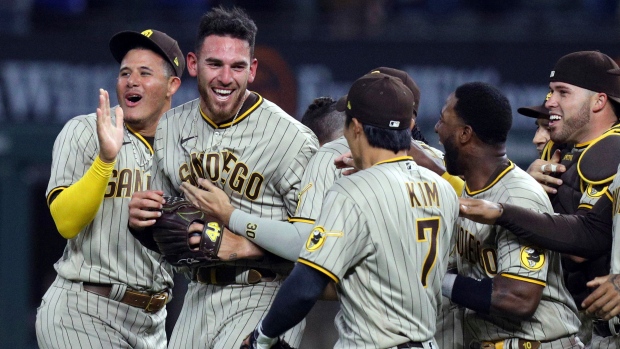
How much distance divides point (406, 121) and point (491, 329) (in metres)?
1.22

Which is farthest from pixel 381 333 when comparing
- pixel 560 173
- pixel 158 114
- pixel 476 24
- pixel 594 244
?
pixel 476 24

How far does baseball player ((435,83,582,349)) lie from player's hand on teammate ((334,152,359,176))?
22.3 inches

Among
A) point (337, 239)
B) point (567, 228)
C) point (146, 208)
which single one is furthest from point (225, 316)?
point (567, 228)

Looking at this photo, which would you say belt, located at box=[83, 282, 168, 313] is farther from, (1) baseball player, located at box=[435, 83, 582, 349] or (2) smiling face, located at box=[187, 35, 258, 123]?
(1) baseball player, located at box=[435, 83, 582, 349]

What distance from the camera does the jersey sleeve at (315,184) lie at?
170 inches

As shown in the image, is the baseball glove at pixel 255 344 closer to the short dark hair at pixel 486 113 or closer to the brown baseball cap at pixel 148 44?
the short dark hair at pixel 486 113

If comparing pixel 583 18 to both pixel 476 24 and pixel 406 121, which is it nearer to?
pixel 476 24

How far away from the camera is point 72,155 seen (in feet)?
16.4

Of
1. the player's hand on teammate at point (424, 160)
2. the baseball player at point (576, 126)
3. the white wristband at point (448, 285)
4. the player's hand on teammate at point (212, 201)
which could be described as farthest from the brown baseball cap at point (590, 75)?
the player's hand on teammate at point (212, 201)

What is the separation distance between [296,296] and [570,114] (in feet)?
6.11

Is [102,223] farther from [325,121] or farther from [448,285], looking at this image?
[448,285]

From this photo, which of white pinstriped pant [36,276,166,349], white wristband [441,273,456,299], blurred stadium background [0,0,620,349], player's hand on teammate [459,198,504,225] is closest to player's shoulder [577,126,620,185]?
player's hand on teammate [459,198,504,225]

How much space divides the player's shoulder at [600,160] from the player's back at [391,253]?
98 centimetres

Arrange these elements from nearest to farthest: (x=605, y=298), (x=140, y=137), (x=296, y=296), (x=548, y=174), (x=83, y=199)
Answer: (x=296, y=296) < (x=605, y=298) < (x=83, y=199) < (x=548, y=174) < (x=140, y=137)
